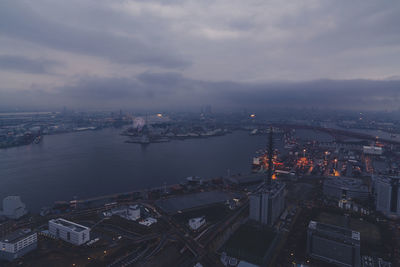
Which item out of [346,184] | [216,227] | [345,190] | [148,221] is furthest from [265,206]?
[346,184]

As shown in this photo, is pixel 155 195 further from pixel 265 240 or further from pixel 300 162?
pixel 300 162

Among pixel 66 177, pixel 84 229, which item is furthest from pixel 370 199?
pixel 66 177

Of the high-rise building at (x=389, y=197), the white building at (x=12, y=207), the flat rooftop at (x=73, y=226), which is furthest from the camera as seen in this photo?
the high-rise building at (x=389, y=197)

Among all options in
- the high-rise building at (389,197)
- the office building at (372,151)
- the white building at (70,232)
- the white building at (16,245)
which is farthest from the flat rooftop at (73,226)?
the office building at (372,151)

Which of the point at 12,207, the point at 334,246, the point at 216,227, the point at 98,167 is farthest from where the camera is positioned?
the point at 98,167

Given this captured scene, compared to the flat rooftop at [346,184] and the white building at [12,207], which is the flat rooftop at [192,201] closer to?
the flat rooftop at [346,184]

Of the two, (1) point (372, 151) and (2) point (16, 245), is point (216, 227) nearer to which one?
(2) point (16, 245)
